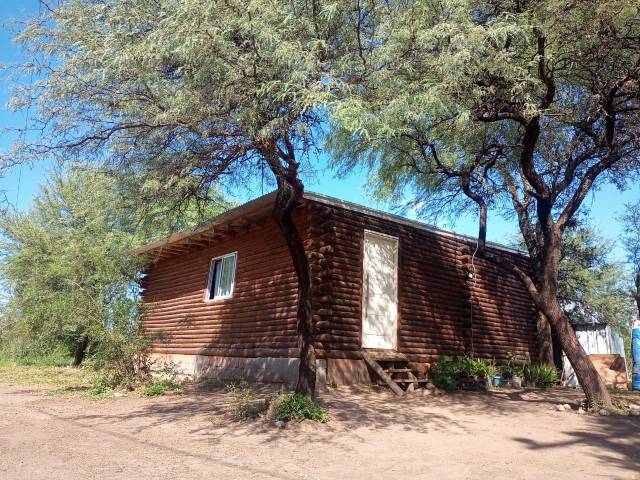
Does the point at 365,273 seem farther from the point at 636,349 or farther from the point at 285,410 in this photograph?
the point at 636,349

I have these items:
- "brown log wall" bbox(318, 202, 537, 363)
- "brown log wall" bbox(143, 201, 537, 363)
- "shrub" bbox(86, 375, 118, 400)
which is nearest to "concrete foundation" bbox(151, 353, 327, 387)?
"brown log wall" bbox(143, 201, 537, 363)

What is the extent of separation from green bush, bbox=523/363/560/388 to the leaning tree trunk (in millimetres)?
7357

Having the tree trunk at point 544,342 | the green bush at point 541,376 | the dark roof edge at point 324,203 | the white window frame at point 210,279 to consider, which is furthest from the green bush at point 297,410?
the tree trunk at point 544,342

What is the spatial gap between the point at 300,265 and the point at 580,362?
5.09 meters

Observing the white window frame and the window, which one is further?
the window

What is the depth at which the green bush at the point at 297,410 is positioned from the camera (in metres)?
7.00

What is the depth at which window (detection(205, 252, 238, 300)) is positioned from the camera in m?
13.3

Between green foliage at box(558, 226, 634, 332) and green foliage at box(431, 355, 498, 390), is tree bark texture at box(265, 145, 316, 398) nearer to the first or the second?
green foliage at box(431, 355, 498, 390)

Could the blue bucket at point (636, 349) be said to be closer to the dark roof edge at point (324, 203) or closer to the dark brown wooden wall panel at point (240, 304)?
the dark roof edge at point (324, 203)

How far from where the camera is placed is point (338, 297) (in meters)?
10.5

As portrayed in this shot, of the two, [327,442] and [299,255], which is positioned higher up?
[299,255]

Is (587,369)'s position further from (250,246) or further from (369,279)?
(250,246)

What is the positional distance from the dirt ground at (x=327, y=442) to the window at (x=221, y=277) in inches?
173

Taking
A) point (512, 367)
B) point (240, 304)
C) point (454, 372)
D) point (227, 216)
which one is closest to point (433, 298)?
point (454, 372)
